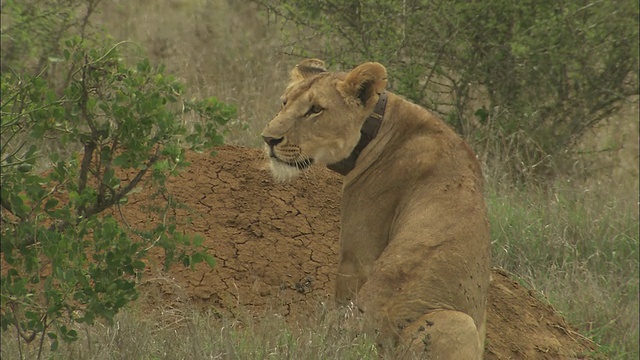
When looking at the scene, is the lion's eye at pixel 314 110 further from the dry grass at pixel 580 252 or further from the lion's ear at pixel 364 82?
the dry grass at pixel 580 252

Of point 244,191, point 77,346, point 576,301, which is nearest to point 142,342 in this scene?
point 77,346

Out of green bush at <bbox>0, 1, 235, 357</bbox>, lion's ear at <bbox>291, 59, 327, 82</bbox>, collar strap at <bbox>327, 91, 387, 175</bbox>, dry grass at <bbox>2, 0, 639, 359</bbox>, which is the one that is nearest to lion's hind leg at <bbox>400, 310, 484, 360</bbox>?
dry grass at <bbox>2, 0, 639, 359</bbox>

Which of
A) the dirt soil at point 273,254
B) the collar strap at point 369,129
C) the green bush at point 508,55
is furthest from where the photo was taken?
the green bush at point 508,55

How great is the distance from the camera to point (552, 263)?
24.5 feet

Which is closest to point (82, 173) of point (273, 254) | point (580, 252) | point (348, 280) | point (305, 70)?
point (348, 280)

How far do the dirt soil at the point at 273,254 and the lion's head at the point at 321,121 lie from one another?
0.91 metres

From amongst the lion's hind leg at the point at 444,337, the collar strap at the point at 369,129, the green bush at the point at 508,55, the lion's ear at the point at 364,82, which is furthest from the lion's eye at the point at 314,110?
the green bush at the point at 508,55

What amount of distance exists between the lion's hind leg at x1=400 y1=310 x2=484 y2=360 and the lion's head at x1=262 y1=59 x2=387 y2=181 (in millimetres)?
1045

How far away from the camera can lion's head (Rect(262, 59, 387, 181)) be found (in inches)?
204

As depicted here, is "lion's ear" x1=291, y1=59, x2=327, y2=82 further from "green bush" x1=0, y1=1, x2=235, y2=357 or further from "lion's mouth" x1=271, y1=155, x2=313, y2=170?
"green bush" x1=0, y1=1, x2=235, y2=357

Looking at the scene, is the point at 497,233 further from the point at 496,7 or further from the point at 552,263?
the point at 496,7

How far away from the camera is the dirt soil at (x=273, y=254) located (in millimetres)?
6129

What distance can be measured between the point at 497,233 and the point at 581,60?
2777 mm

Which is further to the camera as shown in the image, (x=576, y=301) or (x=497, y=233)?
(x=497, y=233)
